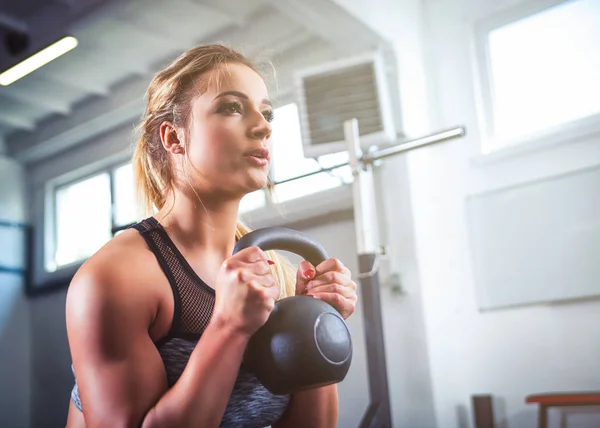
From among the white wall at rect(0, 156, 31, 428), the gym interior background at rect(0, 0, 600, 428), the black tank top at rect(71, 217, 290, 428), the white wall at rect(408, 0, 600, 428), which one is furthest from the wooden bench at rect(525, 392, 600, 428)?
the white wall at rect(0, 156, 31, 428)

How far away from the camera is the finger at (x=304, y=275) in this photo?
2.29ft

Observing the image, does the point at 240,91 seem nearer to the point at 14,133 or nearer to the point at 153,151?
the point at 153,151

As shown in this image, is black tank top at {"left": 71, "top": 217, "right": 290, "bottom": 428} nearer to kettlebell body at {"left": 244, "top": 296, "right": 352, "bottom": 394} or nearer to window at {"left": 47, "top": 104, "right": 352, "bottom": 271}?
kettlebell body at {"left": 244, "top": 296, "right": 352, "bottom": 394}

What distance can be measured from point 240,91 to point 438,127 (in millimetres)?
2060

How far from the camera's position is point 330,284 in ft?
2.23

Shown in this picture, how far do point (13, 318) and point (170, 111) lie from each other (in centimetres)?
250

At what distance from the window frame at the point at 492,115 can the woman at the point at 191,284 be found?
172cm

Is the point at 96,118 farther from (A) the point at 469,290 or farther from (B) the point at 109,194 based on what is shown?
(A) the point at 469,290

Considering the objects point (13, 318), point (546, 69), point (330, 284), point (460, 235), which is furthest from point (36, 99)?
point (330, 284)

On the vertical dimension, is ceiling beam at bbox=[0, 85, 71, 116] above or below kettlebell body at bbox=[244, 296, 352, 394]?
above

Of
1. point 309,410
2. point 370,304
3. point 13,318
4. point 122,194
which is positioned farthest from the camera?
point 13,318

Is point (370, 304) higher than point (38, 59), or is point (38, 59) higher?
point (38, 59)

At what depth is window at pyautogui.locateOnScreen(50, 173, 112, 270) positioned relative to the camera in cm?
288

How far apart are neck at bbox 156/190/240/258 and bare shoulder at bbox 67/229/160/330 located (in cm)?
9
